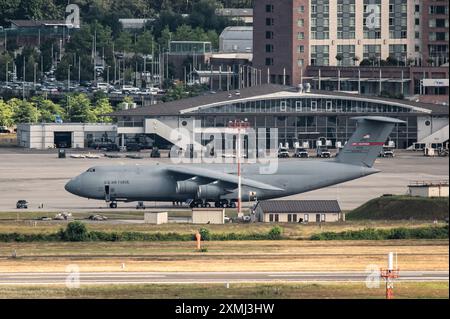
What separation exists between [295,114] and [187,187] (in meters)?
65.5

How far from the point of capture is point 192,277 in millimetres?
75688

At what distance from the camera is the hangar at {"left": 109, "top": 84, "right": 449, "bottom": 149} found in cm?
17950

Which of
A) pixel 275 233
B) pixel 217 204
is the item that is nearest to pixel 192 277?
pixel 275 233

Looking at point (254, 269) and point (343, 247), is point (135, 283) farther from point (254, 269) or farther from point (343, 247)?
point (343, 247)

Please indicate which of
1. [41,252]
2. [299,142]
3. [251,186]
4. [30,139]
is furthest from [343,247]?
[30,139]

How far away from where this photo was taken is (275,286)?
2810 inches

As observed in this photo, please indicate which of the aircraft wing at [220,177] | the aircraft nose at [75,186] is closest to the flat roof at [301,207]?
the aircraft wing at [220,177]

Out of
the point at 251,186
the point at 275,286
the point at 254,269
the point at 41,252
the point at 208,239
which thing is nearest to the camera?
the point at 275,286

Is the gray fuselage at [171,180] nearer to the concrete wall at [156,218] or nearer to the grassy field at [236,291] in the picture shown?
the concrete wall at [156,218]

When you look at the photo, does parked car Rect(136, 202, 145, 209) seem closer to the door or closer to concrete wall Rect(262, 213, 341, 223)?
the door

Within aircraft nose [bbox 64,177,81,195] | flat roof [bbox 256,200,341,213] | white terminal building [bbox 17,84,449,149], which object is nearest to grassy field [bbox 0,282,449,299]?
flat roof [bbox 256,200,341,213]

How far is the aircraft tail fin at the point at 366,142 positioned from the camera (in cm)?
11769

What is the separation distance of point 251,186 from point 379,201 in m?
11.3

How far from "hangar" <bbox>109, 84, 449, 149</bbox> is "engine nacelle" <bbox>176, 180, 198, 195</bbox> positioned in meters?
61.7
